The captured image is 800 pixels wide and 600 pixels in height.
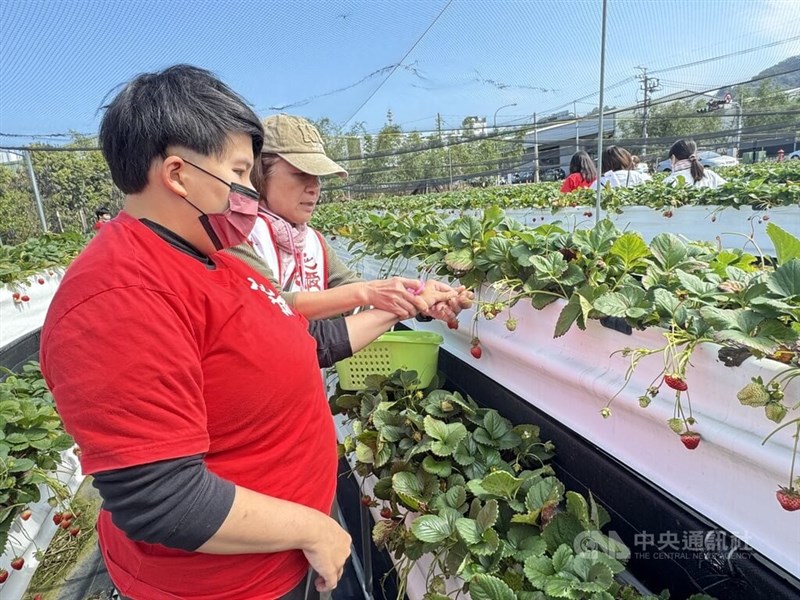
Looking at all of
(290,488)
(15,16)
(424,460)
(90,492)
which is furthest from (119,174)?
(15,16)

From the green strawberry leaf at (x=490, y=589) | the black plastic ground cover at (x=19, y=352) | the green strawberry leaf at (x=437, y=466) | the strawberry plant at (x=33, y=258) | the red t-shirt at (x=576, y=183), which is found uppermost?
the red t-shirt at (x=576, y=183)

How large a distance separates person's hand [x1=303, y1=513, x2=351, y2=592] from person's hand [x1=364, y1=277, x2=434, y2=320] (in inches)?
29.4

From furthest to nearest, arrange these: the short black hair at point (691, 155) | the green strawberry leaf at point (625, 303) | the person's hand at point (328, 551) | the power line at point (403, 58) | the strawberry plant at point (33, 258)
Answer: the short black hair at point (691, 155)
the power line at point (403, 58)
the strawberry plant at point (33, 258)
the green strawberry leaf at point (625, 303)
the person's hand at point (328, 551)

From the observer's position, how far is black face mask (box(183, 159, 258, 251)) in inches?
35.6

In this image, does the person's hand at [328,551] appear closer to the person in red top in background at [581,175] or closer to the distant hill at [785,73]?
the person in red top in background at [581,175]

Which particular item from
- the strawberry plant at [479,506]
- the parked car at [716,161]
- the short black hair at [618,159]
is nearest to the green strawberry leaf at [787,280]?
the strawberry plant at [479,506]

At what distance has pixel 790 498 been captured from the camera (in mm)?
762

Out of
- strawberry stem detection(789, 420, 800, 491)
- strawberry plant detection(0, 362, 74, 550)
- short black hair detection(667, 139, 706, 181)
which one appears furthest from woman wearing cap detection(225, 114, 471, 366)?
short black hair detection(667, 139, 706, 181)

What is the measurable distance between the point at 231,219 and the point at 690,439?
912 millimetres

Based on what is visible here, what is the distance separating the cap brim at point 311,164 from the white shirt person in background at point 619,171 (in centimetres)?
427

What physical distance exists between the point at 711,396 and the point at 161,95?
1.11 meters

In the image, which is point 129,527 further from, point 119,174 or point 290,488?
point 119,174

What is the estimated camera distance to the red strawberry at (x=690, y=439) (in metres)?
0.93

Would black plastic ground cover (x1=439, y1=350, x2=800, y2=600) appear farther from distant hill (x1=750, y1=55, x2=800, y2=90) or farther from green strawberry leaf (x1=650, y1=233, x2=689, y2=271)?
distant hill (x1=750, y1=55, x2=800, y2=90)
